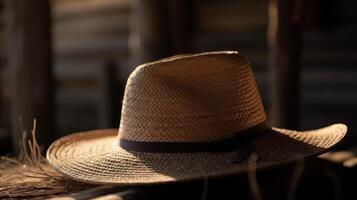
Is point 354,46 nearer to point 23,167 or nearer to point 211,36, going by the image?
point 211,36

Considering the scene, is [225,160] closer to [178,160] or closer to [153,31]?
[178,160]

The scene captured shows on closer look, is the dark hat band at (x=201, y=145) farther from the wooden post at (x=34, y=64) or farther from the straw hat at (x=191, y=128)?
the wooden post at (x=34, y=64)

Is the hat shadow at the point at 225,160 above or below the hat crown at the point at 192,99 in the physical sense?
below

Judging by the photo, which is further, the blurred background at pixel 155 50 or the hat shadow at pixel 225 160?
the blurred background at pixel 155 50

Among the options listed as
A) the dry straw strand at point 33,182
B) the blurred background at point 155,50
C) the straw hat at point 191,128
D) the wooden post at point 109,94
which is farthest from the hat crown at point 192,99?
the wooden post at point 109,94

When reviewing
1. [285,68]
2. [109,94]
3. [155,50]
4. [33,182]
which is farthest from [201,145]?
[109,94]

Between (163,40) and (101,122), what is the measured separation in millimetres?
1926

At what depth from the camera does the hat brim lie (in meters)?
1.50

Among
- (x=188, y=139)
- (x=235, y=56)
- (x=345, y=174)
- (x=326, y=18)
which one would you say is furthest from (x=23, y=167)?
(x=326, y=18)

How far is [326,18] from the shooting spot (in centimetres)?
406

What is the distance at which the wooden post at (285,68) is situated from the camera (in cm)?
255

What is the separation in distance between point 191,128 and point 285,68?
1076mm

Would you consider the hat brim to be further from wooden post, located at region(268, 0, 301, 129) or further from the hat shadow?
wooden post, located at region(268, 0, 301, 129)

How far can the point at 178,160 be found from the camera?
1.57 m
